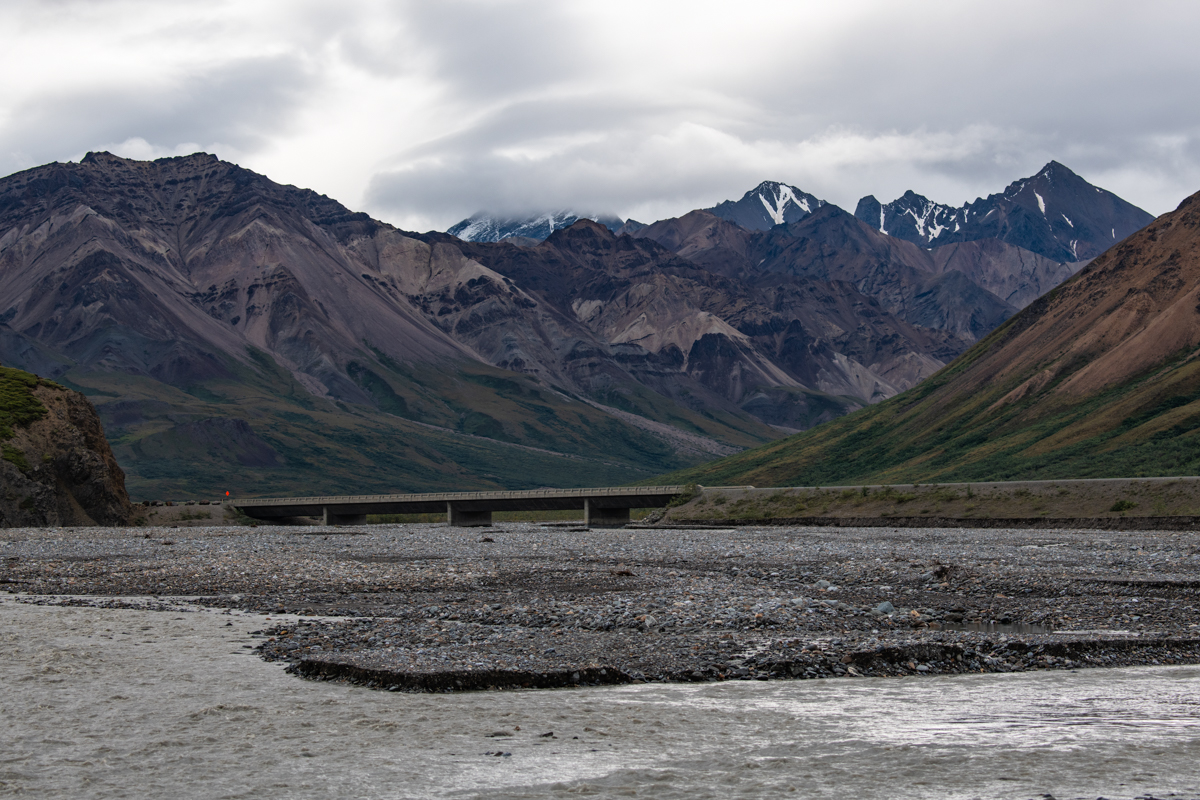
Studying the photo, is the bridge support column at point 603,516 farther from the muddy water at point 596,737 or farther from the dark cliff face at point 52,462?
the muddy water at point 596,737

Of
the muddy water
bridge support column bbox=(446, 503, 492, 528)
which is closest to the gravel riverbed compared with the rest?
the muddy water

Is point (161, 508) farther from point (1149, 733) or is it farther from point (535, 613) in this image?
point (1149, 733)

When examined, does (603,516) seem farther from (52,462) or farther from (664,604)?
(664,604)

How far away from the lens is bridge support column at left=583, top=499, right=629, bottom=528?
131750 millimetres

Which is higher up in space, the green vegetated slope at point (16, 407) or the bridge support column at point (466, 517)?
the green vegetated slope at point (16, 407)

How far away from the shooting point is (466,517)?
138750 mm

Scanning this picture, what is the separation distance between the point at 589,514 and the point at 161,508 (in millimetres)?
52833

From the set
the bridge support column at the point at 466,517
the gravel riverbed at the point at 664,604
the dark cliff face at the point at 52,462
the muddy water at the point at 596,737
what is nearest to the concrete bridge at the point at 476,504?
the bridge support column at the point at 466,517

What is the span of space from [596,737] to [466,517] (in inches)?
4802

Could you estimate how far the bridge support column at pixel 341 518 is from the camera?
472 ft

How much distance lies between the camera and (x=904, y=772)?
16141 millimetres

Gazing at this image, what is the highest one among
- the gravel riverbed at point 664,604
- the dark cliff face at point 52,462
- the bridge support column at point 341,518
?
the dark cliff face at point 52,462

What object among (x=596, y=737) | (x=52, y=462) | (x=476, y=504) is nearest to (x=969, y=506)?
(x=476, y=504)

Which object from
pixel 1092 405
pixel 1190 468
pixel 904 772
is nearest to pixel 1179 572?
pixel 904 772
